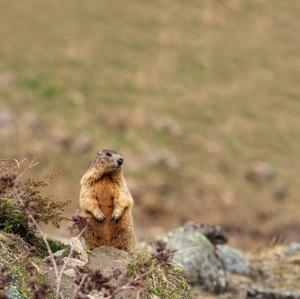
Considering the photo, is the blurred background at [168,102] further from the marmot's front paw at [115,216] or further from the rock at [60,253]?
the rock at [60,253]

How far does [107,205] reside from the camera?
8.76 meters

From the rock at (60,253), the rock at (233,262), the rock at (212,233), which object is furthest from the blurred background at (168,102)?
the rock at (60,253)

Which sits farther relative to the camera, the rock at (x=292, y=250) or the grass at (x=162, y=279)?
the rock at (x=292, y=250)

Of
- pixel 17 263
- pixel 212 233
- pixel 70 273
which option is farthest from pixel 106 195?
pixel 212 233

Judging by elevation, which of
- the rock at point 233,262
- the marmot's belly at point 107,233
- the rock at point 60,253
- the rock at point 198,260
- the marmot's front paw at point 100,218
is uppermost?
the rock at point 233,262

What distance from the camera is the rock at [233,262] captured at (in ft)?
47.8

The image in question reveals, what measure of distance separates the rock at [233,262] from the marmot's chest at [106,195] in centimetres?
609

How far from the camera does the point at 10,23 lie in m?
37.3

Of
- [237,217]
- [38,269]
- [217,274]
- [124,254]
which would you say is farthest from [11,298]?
[237,217]

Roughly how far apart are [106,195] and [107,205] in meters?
0.14

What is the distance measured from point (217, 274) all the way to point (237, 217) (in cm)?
1301

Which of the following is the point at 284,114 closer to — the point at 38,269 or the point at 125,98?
the point at 125,98

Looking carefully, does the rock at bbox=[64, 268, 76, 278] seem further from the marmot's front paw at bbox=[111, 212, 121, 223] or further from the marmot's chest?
the marmot's chest

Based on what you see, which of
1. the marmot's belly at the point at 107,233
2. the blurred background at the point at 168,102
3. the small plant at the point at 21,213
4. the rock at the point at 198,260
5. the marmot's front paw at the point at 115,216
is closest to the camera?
the small plant at the point at 21,213
